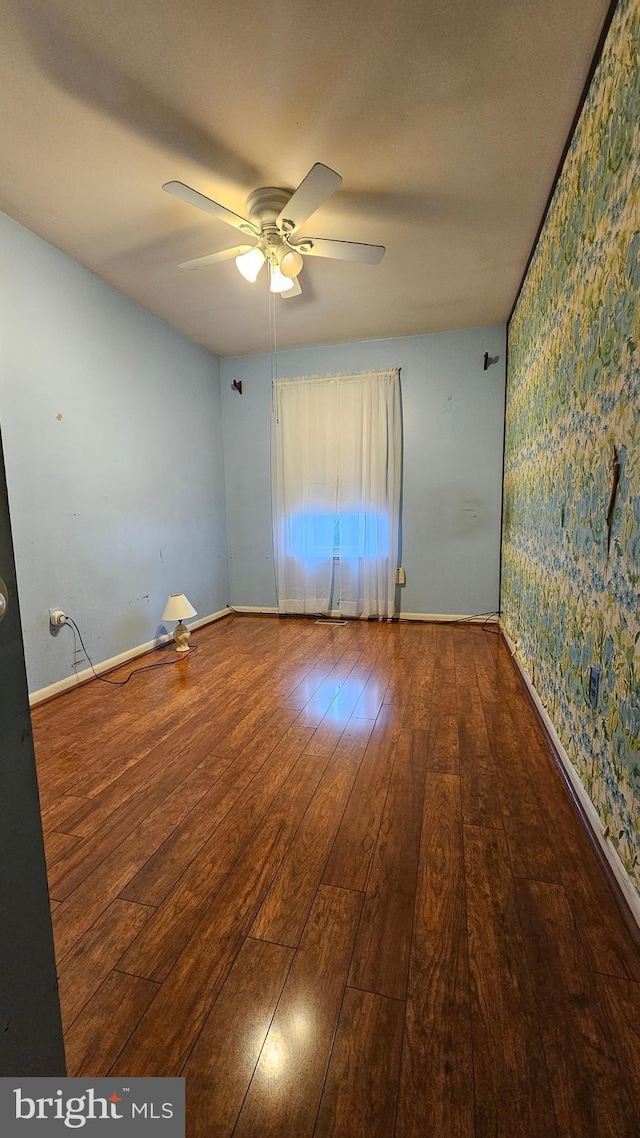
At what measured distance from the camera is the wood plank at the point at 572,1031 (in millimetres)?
749

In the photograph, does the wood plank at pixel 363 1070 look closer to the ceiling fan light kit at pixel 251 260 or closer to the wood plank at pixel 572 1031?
the wood plank at pixel 572 1031

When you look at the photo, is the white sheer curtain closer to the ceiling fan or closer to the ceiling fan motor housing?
the ceiling fan

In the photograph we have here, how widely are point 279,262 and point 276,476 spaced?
2060 millimetres

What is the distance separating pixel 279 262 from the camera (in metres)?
2.31

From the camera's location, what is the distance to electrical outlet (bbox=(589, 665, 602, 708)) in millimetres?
1404

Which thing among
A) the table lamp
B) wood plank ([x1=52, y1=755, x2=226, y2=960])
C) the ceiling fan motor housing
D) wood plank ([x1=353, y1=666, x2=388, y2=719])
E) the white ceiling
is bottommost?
wood plank ([x1=353, y1=666, x2=388, y2=719])

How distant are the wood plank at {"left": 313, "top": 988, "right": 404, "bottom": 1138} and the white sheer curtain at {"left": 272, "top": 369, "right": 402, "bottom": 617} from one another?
3.24 metres

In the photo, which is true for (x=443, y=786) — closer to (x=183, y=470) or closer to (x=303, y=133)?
(x=303, y=133)

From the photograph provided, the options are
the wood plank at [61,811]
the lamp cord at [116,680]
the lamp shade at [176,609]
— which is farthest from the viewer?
Answer: the lamp shade at [176,609]

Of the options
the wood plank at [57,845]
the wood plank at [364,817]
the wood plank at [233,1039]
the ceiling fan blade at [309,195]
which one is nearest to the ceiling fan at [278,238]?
the ceiling fan blade at [309,195]

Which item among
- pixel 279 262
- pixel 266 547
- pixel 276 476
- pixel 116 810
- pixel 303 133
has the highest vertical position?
pixel 303 133

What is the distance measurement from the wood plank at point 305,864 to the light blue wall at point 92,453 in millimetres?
1777

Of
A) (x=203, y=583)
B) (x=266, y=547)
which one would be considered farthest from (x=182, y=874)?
(x=266, y=547)

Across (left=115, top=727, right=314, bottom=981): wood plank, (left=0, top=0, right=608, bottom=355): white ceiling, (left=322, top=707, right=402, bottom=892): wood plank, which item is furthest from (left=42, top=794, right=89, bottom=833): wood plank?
(left=0, top=0, right=608, bottom=355): white ceiling
